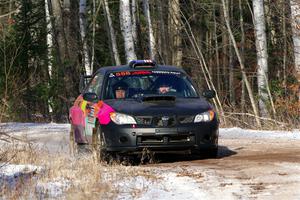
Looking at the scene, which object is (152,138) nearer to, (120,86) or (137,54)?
(120,86)

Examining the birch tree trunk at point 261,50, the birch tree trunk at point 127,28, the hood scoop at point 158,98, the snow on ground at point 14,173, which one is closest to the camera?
the snow on ground at point 14,173

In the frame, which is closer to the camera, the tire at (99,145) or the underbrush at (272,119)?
the tire at (99,145)

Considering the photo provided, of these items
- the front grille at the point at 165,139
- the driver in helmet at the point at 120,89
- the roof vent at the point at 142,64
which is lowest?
the front grille at the point at 165,139

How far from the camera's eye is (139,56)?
32.5 meters

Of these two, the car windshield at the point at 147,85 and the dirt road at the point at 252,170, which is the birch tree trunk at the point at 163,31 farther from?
the car windshield at the point at 147,85

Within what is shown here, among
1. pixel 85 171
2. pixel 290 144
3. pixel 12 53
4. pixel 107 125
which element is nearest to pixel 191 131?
pixel 107 125

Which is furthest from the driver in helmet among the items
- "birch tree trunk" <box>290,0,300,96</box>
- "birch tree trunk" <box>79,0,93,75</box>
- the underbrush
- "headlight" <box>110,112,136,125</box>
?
"birch tree trunk" <box>79,0,93,75</box>

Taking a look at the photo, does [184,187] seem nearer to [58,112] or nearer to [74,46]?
[58,112]

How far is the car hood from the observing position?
1107 centimetres

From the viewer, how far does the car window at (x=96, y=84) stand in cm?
1248

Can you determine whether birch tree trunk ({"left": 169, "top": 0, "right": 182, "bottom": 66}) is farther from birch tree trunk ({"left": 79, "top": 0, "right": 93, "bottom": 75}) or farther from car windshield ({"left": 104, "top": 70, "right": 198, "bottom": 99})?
car windshield ({"left": 104, "top": 70, "right": 198, "bottom": 99})

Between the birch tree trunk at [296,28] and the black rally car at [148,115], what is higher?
the birch tree trunk at [296,28]

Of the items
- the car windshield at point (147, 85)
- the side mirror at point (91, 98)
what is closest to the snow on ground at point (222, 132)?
the side mirror at point (91, 98)

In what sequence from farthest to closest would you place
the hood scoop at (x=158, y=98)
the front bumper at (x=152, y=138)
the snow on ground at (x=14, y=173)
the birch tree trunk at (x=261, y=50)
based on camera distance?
the birch tree trunk at (x=261, y=50) < the hood scoop at (x=158, y=98) < the front bumper at (x=152, y=138) < the snow on ground at (x=14, y=173)
